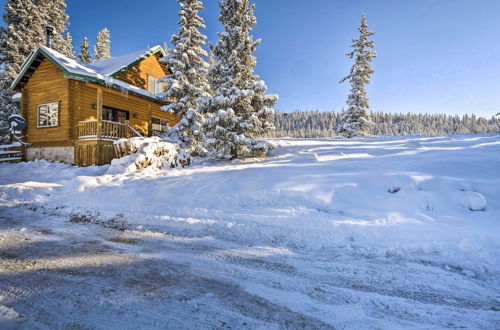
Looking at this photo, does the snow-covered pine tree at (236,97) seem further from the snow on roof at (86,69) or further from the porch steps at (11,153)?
the porch steps at (11,153)

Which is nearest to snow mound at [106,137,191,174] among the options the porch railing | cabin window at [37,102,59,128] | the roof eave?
the porch railing

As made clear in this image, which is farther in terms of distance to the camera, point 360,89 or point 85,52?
point 85,52

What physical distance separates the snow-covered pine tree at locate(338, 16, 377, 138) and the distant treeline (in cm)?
6893

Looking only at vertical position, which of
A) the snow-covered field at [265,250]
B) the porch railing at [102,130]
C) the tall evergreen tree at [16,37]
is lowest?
the snow-covered field at [265,250]

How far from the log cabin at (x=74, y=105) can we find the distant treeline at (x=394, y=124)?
78.5m

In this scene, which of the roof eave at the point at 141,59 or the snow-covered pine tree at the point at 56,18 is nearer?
the roof eave at the point at 141,59

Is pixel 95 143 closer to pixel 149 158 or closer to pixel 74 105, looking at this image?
pixel 74 105

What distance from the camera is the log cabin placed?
12.5 m

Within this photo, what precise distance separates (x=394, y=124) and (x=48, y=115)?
13703 centimetres

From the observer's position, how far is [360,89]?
21688 mm

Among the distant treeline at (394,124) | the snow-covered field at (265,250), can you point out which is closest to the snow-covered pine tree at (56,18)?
the snow-covered field at (265,250)

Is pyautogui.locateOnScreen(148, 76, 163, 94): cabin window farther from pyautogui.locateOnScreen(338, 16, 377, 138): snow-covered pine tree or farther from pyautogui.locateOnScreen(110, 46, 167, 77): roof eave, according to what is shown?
pyautogui.locateOnScreen(338, 16, 377, 138): snow-covered pine tree

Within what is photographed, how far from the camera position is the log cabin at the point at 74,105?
12.5m

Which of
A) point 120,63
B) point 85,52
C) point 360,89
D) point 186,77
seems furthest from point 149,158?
point 85,52
